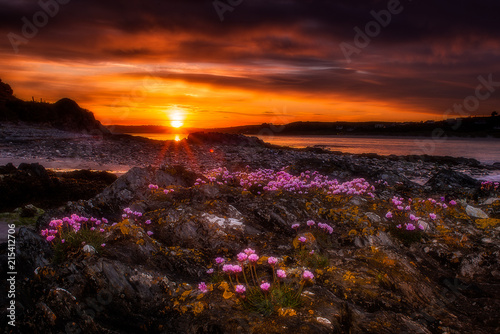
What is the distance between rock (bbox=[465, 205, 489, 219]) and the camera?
7.54 m

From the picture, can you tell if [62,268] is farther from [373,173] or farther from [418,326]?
[373,173]

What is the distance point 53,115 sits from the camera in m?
49.0

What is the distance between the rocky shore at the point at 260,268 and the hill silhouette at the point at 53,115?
48.0 metres

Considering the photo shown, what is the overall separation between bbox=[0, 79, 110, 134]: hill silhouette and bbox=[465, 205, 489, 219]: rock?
5348 cm

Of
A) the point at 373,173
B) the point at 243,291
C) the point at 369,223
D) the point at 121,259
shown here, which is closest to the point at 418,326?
the point at 243,291

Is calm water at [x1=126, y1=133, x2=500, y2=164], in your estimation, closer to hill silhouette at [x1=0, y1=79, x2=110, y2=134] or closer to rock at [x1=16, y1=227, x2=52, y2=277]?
hill silhouette at [x1=0, y1=79, x2=110, y2=134]

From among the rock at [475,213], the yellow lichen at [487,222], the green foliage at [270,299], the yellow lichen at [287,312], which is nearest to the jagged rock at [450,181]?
the rock at [475,213]

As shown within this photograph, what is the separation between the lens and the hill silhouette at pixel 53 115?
149 feet

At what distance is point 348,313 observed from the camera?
3312mm

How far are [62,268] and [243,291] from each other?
210cm

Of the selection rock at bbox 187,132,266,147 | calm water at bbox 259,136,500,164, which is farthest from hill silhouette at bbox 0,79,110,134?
calm water at bbox 259,136,500,164

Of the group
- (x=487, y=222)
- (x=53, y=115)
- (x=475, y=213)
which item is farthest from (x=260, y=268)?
(x=53, y=115)

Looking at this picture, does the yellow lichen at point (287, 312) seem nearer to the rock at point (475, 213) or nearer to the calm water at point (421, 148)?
the rock at point (475, 213)

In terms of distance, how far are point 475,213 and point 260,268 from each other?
652 cm
